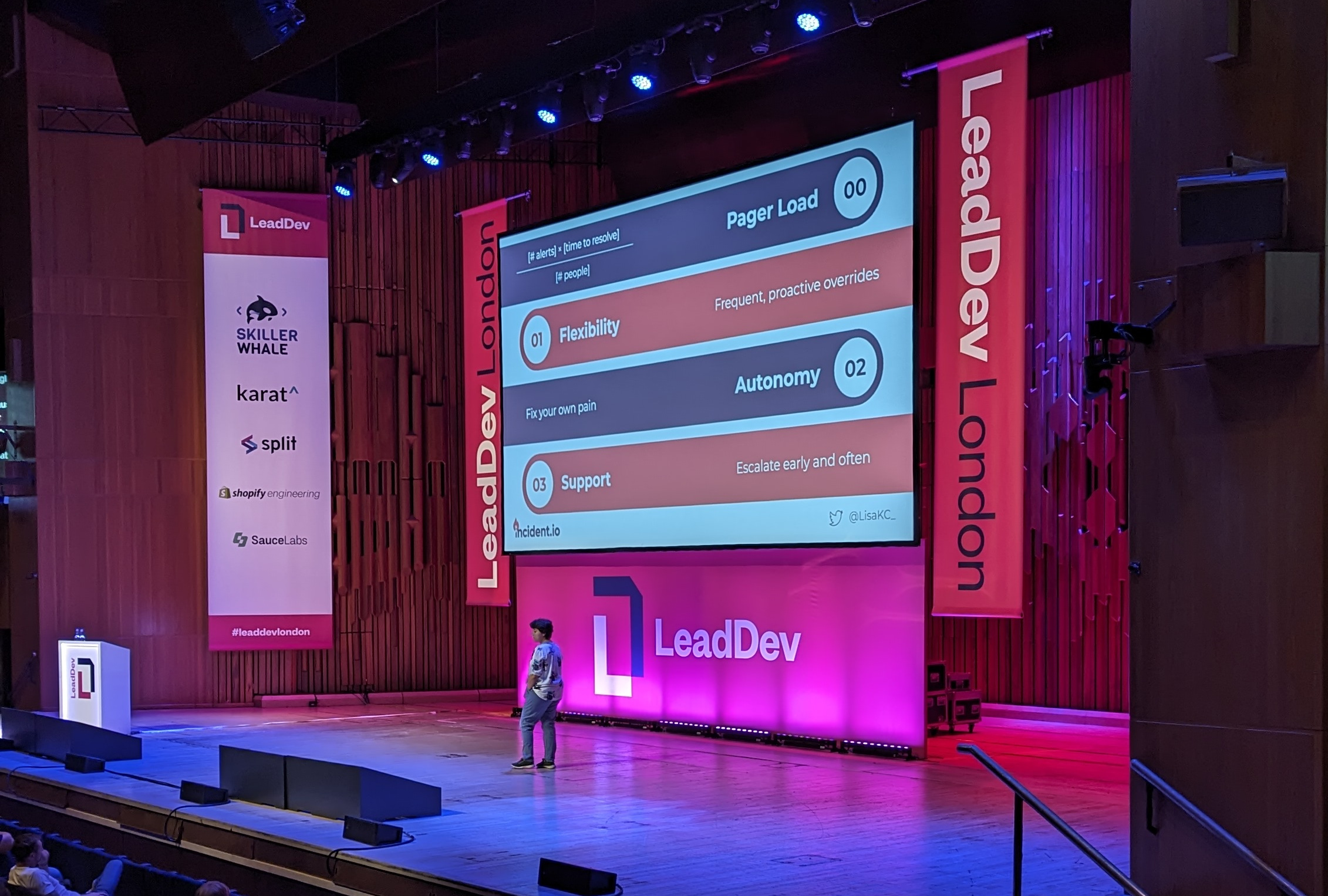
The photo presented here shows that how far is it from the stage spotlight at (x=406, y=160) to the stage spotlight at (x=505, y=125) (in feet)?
4.41

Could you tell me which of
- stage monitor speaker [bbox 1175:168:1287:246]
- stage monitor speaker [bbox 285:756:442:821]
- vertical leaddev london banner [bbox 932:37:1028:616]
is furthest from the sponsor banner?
stage monitor speaker [bbox 1175:168:1287:246]

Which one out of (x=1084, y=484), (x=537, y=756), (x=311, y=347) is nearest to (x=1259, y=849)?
(x=537, y=756)

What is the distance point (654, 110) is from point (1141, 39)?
9.63 meters

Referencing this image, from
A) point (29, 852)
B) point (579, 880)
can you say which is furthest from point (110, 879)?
point (579, 880)

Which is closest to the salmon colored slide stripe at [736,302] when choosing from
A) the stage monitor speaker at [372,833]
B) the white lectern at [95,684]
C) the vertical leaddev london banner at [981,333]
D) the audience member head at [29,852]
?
the vertical leaddev london banner at [981,333]

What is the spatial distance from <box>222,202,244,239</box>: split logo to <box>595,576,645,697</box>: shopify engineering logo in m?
6.03

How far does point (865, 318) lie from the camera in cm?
1055

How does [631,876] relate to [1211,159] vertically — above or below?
below

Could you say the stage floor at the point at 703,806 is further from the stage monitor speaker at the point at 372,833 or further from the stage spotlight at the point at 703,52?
the stage spotlight at the point at 703,52

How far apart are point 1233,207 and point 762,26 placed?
5260mm

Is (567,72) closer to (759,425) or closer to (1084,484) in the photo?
(759,425)

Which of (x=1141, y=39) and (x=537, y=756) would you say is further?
(x=537, y=756)

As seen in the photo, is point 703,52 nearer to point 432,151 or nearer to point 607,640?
point 432,151

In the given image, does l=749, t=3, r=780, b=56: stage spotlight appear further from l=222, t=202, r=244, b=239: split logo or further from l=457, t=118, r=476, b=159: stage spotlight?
l=222, t=202, r=244, b=239: split logo
